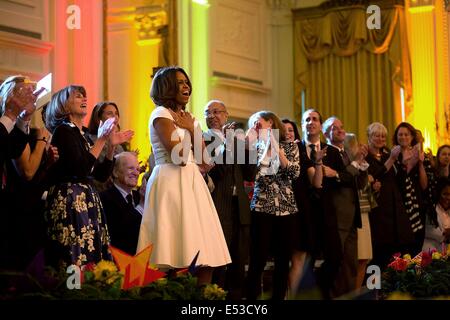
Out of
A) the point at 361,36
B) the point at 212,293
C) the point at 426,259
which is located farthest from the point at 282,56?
the point at 212,293

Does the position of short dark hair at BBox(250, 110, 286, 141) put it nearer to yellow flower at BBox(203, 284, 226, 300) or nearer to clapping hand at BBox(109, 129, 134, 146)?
clapping hand at BBox(109, 129, 134, 146)

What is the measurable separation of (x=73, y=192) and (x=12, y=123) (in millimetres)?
422

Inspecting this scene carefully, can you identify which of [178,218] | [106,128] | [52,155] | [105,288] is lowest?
[105,288]

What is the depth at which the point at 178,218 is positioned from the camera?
365cm

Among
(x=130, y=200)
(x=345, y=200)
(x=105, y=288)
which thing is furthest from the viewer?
(x=345, y=200)

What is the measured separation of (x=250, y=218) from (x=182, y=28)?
4.74 metres

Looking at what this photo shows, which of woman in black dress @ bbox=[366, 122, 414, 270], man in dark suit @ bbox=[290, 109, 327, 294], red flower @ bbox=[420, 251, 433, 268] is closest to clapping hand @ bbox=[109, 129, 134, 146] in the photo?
red flower @ bbox=[420, 251, 433, 268]

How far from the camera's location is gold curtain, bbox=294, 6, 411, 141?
10545 mm

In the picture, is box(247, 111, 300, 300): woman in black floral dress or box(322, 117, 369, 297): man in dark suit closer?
box(247, 111, 300, 300): woman in black floral dress

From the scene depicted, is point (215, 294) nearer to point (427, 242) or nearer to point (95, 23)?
point (427, 242)

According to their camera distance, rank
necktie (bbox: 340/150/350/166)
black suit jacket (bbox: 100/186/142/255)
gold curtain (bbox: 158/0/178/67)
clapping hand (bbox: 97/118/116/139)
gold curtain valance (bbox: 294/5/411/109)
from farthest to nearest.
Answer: gold curtain valance (bbox: 294/5/411/109) → gold curtain (bbox: 158/0/178/67) → necktie (bbox: 340/150/350/166) → black suit jacket (bbox: 100/186/142/255) → clapping hand (bbox: 97/118/116/139)

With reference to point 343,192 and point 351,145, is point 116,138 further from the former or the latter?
point 351,145

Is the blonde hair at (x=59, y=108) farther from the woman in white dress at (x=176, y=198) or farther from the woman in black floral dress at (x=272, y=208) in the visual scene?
the woman in black floral dress at (x=272, y=208)

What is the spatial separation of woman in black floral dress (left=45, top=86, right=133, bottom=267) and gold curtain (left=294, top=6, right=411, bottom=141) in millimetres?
6969
